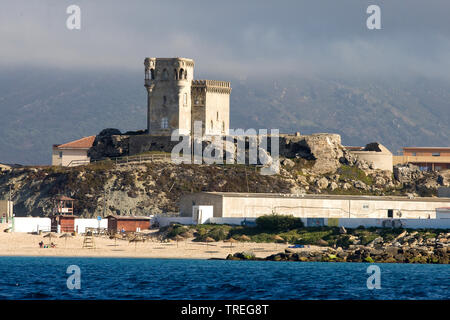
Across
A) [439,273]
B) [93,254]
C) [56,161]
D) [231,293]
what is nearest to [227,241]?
[93,254]

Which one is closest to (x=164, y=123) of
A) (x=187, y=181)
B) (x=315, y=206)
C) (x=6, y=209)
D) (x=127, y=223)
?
(x=187, y=181)

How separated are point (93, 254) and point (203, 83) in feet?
160

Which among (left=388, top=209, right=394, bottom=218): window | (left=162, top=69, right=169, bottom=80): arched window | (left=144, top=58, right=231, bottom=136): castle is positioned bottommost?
(left=388, top=209, right=394, bottom=218): window

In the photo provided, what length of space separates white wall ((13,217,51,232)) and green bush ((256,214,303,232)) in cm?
2135

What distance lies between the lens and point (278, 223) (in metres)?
88.2

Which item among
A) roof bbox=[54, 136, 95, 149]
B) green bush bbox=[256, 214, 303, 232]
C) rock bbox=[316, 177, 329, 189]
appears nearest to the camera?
green bush bbox=[256, 214, 303, 232]

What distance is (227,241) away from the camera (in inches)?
3361

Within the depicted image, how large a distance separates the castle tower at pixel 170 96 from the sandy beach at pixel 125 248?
36248mm

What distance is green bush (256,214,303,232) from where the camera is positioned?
3472 inches

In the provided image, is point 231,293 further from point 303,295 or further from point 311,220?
point 311,220

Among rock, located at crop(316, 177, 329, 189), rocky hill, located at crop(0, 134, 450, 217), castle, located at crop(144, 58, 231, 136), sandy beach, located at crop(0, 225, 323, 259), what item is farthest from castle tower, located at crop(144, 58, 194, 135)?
sandy beach, located at crop(0, 225, 323, 259)

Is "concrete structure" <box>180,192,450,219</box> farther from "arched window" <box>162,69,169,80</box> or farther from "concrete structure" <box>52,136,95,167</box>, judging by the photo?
"concrete structure" <box>52,136,95,167</box>

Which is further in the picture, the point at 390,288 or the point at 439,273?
the point at 439,273

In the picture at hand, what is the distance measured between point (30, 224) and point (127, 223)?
10.1 m
